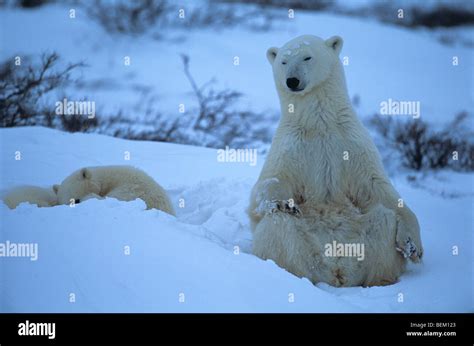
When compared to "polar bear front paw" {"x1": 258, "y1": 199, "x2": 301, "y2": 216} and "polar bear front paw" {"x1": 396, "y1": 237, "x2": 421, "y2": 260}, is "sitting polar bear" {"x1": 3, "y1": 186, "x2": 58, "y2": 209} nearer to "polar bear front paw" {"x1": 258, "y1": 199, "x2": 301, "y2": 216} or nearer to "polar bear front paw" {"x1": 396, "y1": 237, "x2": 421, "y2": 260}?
"polar bear front paw" {"x1": 258, "y1": 199, "x2": 301, "y2": 216}

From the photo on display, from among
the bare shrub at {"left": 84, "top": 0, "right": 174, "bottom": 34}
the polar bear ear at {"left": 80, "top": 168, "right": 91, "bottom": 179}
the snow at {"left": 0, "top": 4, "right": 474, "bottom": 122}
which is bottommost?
the polar bear ear at {"left": 80, "top": 168, "right": 91, "bottom": 179}

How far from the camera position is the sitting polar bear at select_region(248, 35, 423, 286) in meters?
4.61

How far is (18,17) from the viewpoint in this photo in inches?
495

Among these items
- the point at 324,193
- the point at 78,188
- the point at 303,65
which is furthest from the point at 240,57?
the point at 324,193

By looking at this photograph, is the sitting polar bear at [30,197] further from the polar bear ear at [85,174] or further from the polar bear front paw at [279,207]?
the polar bear front paw at [279,207]

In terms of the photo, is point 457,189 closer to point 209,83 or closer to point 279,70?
point 279,70

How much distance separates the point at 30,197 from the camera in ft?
18.5

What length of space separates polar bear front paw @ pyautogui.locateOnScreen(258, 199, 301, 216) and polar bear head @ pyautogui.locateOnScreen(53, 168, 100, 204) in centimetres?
171

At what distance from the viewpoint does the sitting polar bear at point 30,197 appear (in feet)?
18.1

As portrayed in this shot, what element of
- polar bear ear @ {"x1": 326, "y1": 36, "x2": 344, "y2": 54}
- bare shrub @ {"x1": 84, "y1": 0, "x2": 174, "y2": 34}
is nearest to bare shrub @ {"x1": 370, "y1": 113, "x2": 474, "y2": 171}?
polar bear ear @ {"x1": 326, "y1": 36, "x2": 344, "y2": 54}

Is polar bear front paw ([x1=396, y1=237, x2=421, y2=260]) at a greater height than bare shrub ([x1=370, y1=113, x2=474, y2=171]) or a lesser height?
lesser

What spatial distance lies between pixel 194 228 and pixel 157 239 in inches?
20.9
